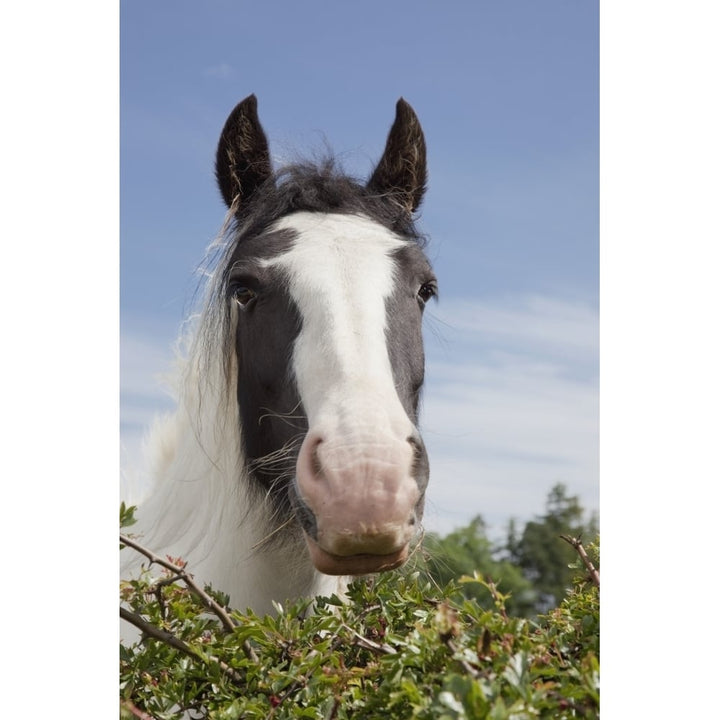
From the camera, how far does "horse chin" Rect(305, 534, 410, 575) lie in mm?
1314

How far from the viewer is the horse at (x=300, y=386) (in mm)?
1310

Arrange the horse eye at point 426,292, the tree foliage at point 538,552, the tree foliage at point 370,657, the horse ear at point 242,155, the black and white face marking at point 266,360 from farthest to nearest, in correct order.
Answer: the tree foliage at point 538,552, the horse ear at point 242,155, the horse eye at point 426,292, the black and white face marking at point 266,360, the tree foliage at point 370,657

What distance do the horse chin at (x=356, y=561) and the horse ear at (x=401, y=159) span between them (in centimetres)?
117

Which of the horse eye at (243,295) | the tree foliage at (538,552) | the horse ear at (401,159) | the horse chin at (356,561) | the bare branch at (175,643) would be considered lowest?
the tree foliage at (538,552)

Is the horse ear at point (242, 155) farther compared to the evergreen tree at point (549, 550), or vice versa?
the evergreen tree at point (549, 550)

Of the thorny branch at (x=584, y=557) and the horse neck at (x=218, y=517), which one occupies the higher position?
the thorny branch at (x=584, y=557)

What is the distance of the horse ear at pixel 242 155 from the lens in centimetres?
211

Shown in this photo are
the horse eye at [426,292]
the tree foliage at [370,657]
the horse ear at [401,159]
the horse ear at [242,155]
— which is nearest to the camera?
the tree foliage at [370,657]

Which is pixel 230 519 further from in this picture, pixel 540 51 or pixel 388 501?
pixel 540 51

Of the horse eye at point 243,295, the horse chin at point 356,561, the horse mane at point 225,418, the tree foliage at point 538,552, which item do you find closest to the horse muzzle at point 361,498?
the horse chin at point 356,561

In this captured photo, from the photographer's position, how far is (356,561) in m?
1.32

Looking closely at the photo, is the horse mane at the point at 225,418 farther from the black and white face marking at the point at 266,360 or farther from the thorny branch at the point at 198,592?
the thorny branch at the point at 198,592
